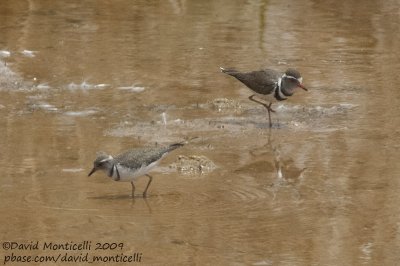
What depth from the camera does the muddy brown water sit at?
10.2 metres

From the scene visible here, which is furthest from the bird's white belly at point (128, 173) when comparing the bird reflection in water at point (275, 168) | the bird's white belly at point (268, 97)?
the bird's white belly at point (268, 97)

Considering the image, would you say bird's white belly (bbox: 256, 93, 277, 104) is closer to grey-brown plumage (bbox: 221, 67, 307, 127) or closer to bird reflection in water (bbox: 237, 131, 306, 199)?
grey-brown plumage (bbox: 221, 67, 307, 127)

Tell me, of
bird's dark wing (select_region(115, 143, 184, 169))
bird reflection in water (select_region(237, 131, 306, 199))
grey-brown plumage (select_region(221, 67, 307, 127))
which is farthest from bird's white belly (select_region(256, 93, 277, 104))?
bird's dark wing (select_region(115, 143, 184, 169))

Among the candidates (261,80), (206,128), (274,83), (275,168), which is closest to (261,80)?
(261,80)

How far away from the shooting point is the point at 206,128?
13.8 meters

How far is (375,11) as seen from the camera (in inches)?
794

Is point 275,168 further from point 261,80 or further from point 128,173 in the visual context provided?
point 261,80

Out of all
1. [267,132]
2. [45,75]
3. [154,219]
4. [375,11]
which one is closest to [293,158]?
[267,132]

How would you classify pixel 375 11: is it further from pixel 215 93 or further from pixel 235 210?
pixel 235 210

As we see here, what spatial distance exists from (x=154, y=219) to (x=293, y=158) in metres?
2.56

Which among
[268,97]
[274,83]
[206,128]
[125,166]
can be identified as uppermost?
[125,166]

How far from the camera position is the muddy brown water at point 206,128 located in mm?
10164

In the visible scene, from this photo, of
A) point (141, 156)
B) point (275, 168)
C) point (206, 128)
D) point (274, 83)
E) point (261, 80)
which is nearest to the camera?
point (141, 156)

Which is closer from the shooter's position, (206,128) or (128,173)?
(128,173)
